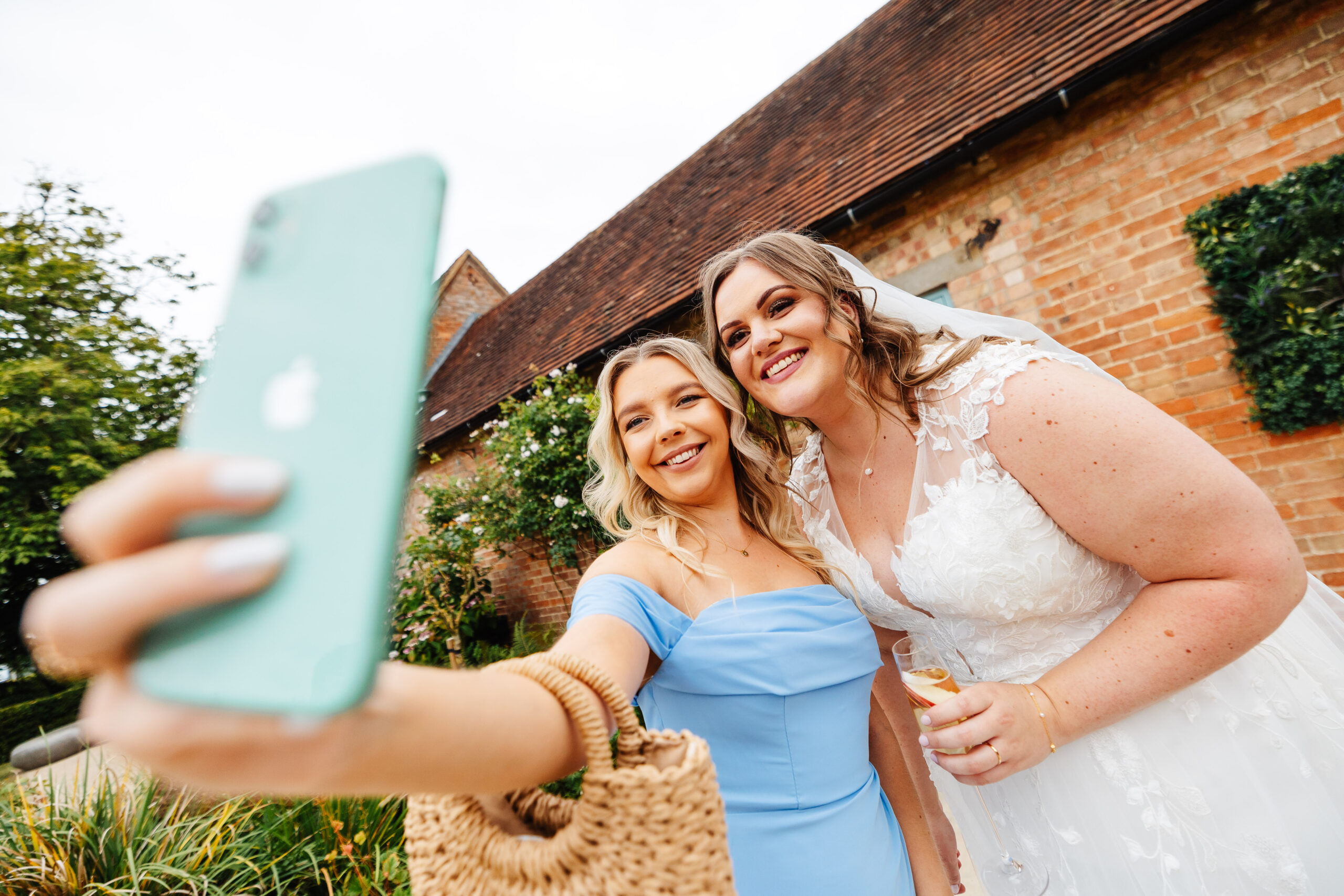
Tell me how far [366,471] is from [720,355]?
1954 mm

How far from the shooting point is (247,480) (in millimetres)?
451

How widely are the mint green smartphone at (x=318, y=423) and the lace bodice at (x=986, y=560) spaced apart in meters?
1.58

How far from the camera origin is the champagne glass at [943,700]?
1492mm

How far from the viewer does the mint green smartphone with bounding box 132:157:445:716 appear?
0.40m

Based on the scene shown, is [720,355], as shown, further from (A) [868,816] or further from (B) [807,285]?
(A) [868,816]

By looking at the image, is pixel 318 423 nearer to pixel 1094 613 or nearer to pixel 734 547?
pixel 734 547

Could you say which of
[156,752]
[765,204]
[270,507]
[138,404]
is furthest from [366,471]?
[138,404]

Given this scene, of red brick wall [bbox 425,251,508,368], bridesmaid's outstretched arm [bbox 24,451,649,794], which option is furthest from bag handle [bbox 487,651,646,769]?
red brick wall [bbox 425,251,508,368]

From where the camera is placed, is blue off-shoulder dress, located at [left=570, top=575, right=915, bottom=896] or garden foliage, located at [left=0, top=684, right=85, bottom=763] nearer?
blue off-shoulder dress, located at [left=570, top=575, right=915, bottom=896]

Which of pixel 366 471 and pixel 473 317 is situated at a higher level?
pixel 473 317

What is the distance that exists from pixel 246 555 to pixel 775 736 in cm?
146

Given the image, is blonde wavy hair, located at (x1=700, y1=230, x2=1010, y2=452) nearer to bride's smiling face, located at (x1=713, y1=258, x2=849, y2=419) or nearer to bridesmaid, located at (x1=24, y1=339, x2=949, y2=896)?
bride's smiling face, located at (x1=713, y1=258, x2=849, y2=419)

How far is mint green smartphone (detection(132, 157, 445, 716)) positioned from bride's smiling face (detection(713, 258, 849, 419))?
1.53 metres

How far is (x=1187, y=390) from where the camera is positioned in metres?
3.98
